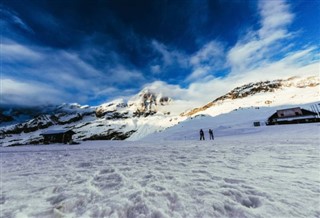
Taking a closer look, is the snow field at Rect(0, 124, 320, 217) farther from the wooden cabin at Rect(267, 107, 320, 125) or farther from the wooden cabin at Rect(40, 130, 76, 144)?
the wooden cabin at Rect(40, 130, 76, 144)

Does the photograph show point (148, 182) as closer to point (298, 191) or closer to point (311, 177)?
point (298, 191)

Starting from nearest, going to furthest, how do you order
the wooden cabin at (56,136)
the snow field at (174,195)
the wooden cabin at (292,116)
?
the snow field at (174,195)
the wooden cabin at (292,116)
the wooden cabin at (56,136)

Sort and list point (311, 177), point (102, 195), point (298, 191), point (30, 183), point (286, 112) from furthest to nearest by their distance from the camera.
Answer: point (286, 112) < point (30, 183) < point (311, 177) < point (102, 195) < point (298, 191)

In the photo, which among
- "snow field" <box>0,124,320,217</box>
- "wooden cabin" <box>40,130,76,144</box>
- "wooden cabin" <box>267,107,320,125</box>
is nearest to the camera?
"snow field" <box>0,124,320,217</box>

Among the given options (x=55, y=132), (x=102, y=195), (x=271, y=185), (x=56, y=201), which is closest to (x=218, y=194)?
(x=271, y=185)

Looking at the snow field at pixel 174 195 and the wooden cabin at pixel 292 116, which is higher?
the wooden cabin at pixel 292 116

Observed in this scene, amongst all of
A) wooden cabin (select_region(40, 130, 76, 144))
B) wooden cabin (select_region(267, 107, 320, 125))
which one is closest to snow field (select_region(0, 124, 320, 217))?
wooden cabin (select_region(267, 107, 320, 125))

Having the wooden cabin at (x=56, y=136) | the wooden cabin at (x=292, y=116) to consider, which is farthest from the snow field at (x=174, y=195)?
the wooden cabin at (x=56, y=136)

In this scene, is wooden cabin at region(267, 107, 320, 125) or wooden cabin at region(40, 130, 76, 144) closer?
wooden cabin at region(267, 107, 320, 125)

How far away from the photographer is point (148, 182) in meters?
4.88

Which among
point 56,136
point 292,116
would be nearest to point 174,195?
point 56,136

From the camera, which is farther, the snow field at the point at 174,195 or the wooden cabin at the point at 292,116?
the wooden cabin at the point at 292,116

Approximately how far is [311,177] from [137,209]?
15.0ft

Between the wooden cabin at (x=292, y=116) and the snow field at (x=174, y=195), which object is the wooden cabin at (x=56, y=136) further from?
the wooden cabin at (x=292, y=116)
